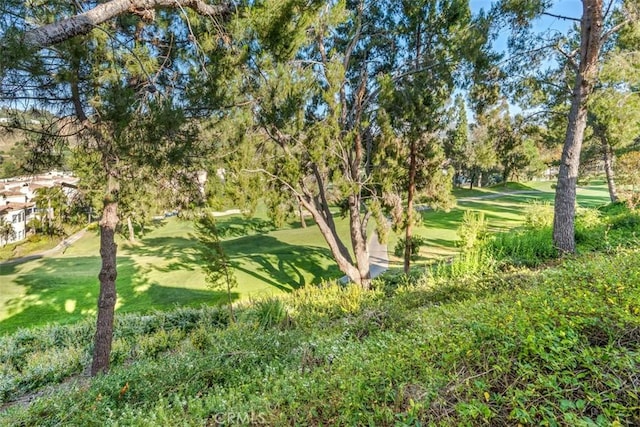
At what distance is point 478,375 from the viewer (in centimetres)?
175

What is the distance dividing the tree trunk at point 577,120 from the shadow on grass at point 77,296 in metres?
8.58

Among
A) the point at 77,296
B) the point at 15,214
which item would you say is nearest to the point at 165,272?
the point at 77,296

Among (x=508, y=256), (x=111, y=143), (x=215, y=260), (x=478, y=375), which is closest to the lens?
(x=478, y=375)

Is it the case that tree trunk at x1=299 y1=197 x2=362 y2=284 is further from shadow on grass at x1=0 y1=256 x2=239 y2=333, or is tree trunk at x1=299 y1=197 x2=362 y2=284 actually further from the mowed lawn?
shadow on grass at x1=0 y1=256 x2=239 y2=333

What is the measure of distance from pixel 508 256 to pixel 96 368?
735 centimetres

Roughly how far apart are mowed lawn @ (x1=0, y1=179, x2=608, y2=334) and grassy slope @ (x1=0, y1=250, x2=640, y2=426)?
4781 millimetres

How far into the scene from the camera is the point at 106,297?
4.05m

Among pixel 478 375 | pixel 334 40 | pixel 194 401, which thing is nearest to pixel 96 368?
pixel 194 401

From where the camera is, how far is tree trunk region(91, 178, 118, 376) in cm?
402

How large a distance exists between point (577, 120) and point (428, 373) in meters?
6.20

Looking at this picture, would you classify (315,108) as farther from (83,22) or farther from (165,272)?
(165,272)

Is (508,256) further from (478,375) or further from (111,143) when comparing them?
(111,143)

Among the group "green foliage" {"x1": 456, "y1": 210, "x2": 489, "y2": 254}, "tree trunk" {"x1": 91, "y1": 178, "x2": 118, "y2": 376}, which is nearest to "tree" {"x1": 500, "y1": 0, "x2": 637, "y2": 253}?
"green foliage" {"x1": 456, "y1": 210, "x2": 489, "y2": 254}

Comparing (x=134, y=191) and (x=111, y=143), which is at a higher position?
(x=111, y=143)
